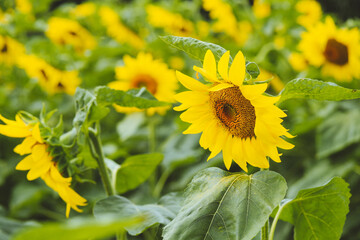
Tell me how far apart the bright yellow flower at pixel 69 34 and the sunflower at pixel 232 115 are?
1360 mm

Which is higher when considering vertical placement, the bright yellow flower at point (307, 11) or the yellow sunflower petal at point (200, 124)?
the yellow sunflower petal at point (200, 124)

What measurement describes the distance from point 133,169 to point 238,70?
0.35 m

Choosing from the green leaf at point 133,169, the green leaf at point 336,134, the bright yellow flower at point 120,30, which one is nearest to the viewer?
the green leaf at point 133,169

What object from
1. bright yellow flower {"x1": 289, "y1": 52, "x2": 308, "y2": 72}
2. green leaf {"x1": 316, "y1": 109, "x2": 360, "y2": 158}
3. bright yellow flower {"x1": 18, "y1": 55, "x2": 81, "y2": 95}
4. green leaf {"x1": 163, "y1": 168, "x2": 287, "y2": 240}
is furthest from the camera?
bright yellow flower {"x1": 18, "y1": 55, "x2": 81, "y2": 95}

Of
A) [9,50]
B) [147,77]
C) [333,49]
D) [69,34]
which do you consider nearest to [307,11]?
[333,49]

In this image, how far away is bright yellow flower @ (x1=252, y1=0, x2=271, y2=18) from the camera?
176 centimetres

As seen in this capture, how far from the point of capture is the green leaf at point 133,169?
821 millimetres

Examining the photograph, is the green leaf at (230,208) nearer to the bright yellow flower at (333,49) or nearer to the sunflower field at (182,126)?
the sunflower field at (182,126)

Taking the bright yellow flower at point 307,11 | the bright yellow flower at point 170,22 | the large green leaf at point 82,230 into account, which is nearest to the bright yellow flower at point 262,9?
the bright yellow flower at point 307,11

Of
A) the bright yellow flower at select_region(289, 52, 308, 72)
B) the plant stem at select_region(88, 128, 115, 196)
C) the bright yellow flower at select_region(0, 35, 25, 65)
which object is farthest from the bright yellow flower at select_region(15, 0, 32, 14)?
the plant stem at select_region(88, 128, 115, 196)

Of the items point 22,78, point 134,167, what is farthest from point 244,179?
point 22,78

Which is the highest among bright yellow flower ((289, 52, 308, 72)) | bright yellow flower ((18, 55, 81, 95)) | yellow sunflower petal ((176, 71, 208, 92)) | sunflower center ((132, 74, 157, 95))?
Result: yellow sunflower petal ((176, 71, 208, 92))

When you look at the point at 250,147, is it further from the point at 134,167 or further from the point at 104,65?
the point at 104,65

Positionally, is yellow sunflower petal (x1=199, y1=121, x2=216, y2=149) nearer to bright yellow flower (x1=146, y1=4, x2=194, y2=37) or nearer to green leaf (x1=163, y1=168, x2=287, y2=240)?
green leaf (x1=163, y1=168, x2=287, y2=240)
